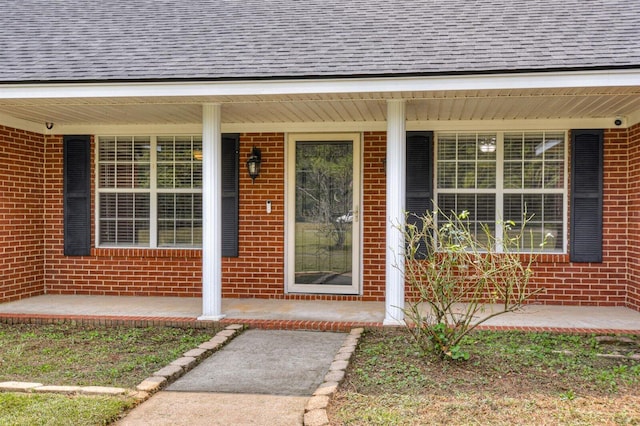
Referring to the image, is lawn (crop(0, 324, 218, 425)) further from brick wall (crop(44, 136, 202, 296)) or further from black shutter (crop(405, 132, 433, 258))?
black shutter (crop(405, 132, 433, 258))

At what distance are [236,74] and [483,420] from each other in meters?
4.10

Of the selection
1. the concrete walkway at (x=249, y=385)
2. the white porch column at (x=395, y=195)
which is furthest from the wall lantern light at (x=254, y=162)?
Answer: the concrete walkway at (x=249, y=385)

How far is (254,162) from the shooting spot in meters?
8.05

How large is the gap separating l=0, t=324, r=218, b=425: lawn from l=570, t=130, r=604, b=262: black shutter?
480cm

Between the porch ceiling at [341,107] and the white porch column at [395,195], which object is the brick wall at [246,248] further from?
the white porch column at [395,195]

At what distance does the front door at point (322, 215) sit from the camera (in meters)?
8.11

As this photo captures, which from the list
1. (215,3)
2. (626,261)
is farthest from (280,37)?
(626,261)

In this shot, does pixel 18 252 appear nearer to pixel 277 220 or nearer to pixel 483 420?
pixel 277 220

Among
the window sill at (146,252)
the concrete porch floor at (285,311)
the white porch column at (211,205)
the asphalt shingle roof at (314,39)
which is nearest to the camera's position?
the asphalt shingle roof at (314,39)

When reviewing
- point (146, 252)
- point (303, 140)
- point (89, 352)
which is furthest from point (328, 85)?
point (146, 252)

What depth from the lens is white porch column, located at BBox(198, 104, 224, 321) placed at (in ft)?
21.8

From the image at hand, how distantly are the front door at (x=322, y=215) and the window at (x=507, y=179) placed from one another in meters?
1.27

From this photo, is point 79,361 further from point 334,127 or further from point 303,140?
point 334,127

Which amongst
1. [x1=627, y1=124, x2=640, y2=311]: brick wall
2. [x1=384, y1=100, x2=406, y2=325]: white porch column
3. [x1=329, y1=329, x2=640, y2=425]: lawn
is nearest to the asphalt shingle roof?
[x1=384, y1=100, x2=406, y2=325]: white porch column
